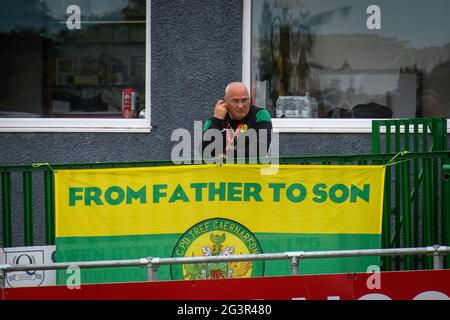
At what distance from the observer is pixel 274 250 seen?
5.68 m

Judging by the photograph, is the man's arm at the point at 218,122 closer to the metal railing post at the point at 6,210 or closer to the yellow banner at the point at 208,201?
the yellow banner at the point at 208,201

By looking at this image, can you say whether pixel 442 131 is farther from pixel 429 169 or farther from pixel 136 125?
pixel 136 125

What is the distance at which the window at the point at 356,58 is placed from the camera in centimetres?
851

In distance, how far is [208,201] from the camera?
18.6 feet

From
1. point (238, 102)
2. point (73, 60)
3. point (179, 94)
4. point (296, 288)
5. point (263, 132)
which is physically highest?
point (73, 60)

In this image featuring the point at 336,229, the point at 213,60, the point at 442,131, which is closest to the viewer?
the point at 336,229

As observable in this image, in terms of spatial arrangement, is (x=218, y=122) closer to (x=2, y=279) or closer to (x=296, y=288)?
(x=296, y=288)

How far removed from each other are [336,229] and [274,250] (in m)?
0.52

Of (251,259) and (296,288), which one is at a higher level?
(251,259)

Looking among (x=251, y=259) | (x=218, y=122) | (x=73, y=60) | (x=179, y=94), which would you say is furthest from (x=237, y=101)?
(x=73, y=60)

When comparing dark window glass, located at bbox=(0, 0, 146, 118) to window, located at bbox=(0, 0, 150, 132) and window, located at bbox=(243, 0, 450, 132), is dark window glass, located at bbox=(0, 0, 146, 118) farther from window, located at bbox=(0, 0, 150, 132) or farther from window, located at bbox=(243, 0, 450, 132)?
window, located at bbox=(243, 0, 450, 132)

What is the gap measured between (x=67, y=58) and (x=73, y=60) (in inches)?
2.9

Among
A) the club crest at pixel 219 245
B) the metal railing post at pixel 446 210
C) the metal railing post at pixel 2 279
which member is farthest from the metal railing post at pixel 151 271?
the metal railing post at pixel 446 210
